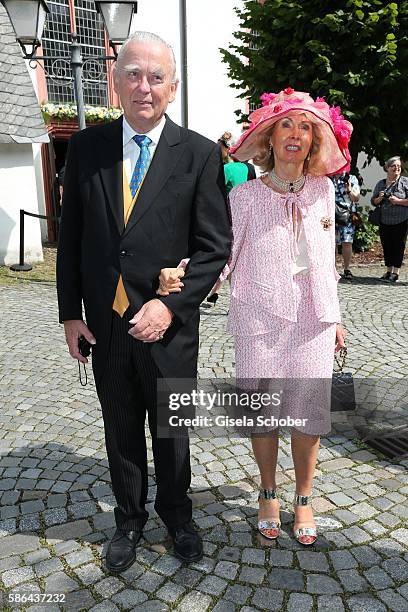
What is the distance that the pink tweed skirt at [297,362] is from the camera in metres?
2.36

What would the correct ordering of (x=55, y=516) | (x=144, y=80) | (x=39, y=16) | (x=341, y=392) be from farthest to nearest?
(x=39, y=16), (x=341, y=392), (x=55, y=516), (x=144, y=80)

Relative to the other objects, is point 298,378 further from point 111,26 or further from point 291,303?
point 111,26

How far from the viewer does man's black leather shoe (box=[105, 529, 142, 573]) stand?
2385 mm

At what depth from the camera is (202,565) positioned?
7.95ft

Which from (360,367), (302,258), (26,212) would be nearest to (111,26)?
(26,212)

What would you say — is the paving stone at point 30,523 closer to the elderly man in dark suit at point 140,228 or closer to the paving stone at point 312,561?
the elderly man in dark suit at point 140,228

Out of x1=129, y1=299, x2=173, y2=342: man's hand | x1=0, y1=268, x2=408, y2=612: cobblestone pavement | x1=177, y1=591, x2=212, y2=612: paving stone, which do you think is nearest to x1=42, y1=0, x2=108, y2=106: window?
x1=0, y1=268, x2=408, y2=612: cobblestone pavement

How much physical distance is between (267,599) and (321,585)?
249 millimetres

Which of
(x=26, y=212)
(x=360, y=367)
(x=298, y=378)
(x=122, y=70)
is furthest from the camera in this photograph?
(x=26, y=212)

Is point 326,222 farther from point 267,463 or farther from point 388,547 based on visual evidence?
point 388,547

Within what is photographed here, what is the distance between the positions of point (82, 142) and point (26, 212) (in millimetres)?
7869

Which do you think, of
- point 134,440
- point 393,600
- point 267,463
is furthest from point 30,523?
point 393,600

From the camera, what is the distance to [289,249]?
2.29 meters

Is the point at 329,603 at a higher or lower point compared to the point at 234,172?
lower
